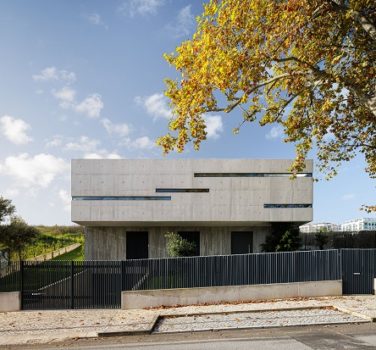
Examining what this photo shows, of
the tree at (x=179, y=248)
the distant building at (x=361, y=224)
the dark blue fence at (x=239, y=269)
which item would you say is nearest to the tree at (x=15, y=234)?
the tree at (x=179, y=248)

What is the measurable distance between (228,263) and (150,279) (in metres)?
3.22

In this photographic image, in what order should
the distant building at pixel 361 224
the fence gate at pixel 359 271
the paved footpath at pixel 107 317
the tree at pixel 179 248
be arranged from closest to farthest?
the paved footpath at pixel 107 317 → the fence gate at pixel 359 271 → the tree at pixel 179 248 → the distant building at pixel 361 224

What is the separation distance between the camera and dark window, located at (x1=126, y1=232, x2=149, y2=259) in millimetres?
30094

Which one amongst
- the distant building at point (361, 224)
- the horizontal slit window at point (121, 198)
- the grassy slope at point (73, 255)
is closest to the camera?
the horizontal slit window at point (121, 198)

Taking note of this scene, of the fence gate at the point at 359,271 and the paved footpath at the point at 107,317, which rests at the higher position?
the fence gate at the point at 359,271

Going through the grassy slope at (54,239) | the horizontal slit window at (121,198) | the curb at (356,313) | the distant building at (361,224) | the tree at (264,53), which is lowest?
the grassy slope at (54,239)

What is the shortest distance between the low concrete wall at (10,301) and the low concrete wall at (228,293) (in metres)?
4.36

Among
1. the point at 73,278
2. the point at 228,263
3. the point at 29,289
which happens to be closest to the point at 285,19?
the point at 228,263

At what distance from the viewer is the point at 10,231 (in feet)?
111

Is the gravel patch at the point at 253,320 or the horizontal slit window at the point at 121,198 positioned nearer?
the gravel patch at the point at 253,320

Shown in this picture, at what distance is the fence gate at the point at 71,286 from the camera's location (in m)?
15.3

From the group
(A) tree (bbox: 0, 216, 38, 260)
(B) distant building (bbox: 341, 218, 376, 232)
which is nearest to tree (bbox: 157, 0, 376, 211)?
(A) tree (bbox: 0, 216, 38, 260)

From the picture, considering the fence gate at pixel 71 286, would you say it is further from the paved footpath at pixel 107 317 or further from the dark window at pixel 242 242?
the dark window at pixel 242 242

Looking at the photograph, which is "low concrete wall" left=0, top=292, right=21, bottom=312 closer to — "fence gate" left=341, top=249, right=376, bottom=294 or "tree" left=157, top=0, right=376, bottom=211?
"tree" left=157, top=0, right=376, bottom=211
